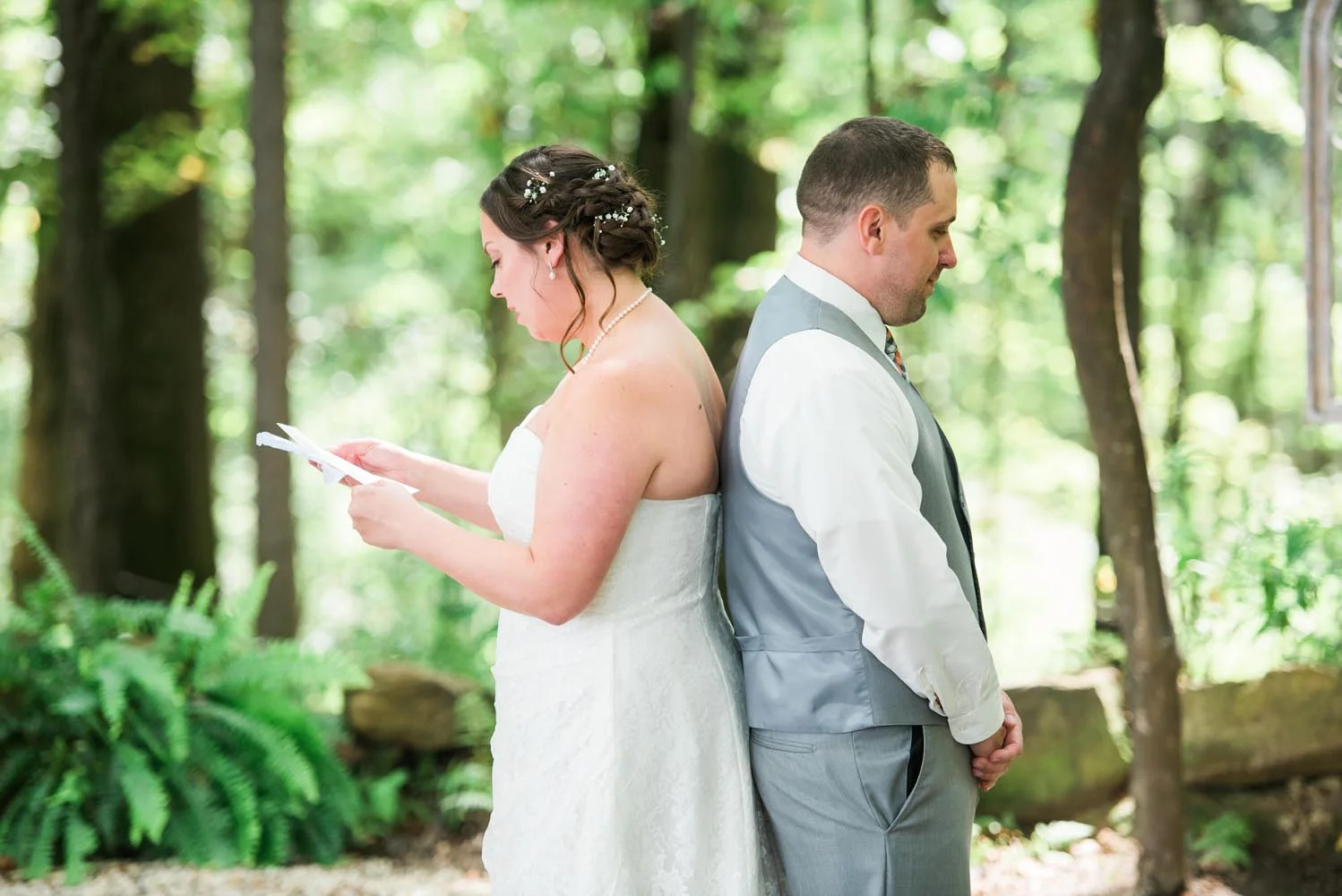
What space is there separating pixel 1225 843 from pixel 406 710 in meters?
3.66

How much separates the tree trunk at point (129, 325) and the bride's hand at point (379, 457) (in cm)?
523

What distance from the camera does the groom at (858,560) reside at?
7.28 ft

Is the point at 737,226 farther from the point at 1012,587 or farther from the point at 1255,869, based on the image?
the point at 1012,587

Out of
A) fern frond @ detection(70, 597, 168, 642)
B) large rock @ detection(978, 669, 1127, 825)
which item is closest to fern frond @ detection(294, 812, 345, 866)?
fern frond @ detection(70, 597, 168, 642)

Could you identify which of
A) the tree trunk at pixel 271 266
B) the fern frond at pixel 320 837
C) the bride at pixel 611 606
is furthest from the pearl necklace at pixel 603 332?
the tree trunk at pixel 271 266

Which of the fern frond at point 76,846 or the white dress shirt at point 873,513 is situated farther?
the fern frond at point 76,846

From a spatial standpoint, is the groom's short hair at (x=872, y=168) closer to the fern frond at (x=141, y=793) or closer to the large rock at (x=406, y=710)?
the fern frond at (x=141, y=793)

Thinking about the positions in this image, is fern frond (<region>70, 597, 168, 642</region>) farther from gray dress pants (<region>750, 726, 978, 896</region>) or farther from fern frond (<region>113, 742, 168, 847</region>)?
gray dress pants (<region>750, 726, 978, 896</region>)

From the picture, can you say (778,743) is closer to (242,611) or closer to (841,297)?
(841,297)

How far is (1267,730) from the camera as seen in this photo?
5.35m

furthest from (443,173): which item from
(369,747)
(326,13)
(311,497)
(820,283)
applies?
(820,283)

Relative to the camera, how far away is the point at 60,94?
7.78 m

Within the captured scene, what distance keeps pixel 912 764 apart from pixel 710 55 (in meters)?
6.55

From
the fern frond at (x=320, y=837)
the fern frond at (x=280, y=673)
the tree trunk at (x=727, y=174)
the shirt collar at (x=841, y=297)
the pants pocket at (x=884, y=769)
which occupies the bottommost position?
the fern frond at (x=320, y=837)
